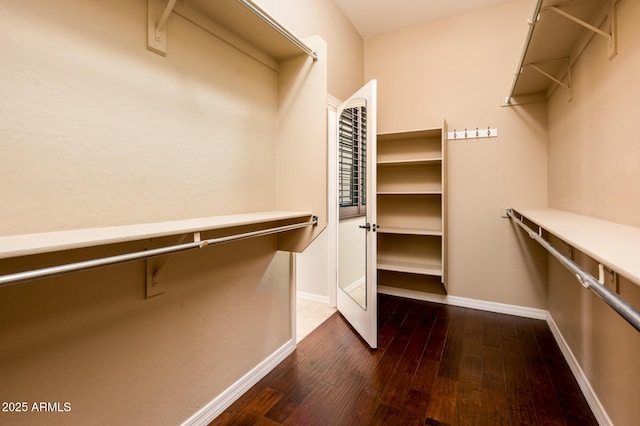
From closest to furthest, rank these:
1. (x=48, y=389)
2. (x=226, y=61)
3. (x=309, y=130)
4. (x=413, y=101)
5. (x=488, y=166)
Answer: (x=48, y=389) < (x=226, y=61) < (x=309, y=130) < (x=488, y=166) < (x=413, y=101)

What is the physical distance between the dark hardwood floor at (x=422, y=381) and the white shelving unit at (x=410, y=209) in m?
0.73

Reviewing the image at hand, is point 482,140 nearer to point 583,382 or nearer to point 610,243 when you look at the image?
point 583,382

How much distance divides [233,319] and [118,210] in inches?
34.8

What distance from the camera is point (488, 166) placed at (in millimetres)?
2979

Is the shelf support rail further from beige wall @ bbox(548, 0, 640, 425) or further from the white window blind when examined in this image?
beige wall @ bbox(548, 0, 640, 425)

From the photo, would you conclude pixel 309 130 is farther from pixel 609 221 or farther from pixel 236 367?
pixel 609 221

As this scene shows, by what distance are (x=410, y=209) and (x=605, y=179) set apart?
1847 mm

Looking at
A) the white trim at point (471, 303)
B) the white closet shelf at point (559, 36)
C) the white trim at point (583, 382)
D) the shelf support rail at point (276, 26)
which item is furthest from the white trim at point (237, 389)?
the white closet shelf at point (559, 36)

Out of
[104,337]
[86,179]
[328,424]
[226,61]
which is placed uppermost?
[226,61]

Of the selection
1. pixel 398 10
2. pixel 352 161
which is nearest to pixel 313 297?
pixel 352 161

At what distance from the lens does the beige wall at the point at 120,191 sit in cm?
91

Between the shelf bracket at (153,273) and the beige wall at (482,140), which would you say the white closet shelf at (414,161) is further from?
the shelf bracket at (153,273)

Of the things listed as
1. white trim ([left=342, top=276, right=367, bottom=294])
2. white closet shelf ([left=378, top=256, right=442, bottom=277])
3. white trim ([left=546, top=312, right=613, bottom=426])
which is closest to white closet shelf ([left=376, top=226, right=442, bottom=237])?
white closet shelf ([left=378, top=256, right=442, bottom=277])

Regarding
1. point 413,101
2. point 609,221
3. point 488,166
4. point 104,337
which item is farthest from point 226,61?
point 488,166
